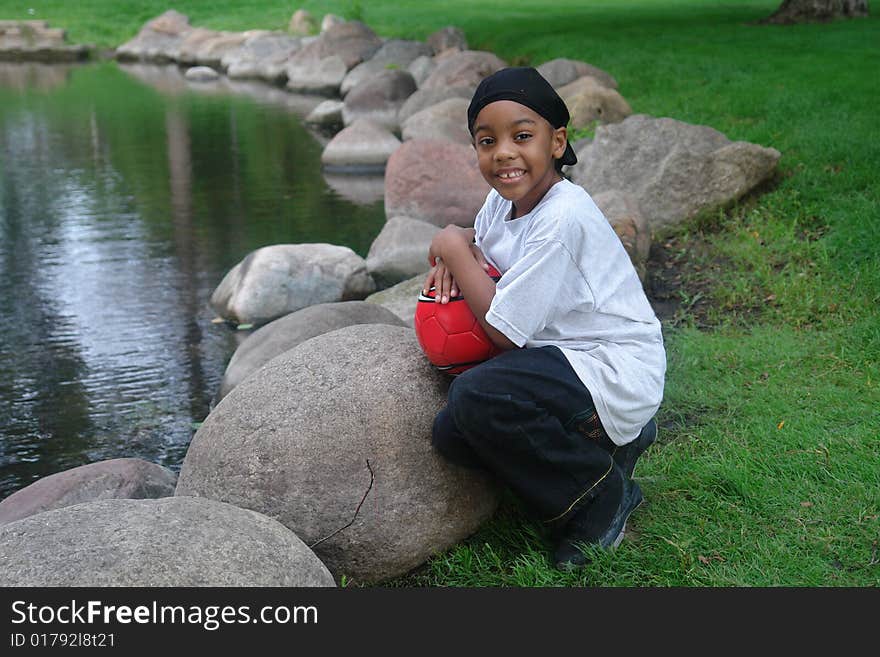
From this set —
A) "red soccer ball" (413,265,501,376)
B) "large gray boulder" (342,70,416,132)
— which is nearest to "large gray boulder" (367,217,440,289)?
"red soccer ball" (413,265,501,376)

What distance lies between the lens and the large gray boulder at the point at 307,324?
614cm

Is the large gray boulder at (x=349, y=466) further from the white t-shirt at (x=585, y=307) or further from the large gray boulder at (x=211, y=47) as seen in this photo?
the large gray boulder at (x=211, y=47)

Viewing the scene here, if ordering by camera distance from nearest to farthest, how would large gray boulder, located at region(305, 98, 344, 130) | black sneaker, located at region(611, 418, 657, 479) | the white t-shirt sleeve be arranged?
the white t-shirt sleeve < black sneaker, located at region(611, 418, 657, 479) < large gray boulder, located at region(305, 98, 344, 130)

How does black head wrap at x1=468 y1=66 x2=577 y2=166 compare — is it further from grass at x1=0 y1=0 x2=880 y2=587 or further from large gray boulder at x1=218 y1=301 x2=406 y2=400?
large gray boulder at x1=218 y1=301 x2=406 y2=400

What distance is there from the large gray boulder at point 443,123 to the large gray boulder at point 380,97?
3.45 meters

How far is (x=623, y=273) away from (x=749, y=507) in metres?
1.14

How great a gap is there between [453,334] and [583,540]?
0.90 m

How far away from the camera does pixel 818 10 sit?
1780cm

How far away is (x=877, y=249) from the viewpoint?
6.81 m

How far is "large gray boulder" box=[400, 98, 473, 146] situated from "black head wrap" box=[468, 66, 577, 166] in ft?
33.4

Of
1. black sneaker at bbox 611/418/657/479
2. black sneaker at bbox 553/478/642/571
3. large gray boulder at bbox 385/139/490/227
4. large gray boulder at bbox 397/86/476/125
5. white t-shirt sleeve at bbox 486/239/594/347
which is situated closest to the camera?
white t-shirt sleeve at bbox 486/239/594/347

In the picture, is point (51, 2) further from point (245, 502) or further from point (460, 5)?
point (245, 502)

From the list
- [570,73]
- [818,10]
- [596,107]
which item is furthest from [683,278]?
[818,10]

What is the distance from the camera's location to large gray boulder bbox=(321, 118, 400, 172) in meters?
14.7
